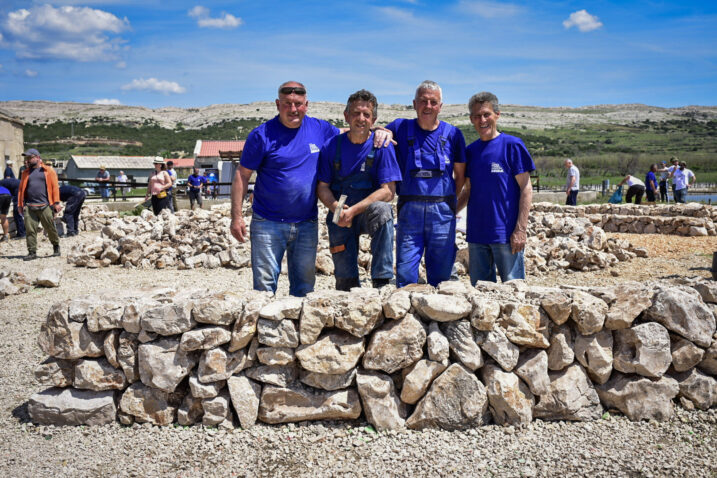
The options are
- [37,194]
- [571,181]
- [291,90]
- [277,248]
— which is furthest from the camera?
[571,181]

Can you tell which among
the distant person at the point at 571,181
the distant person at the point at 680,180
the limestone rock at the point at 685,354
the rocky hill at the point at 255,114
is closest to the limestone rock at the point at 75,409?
the limestone rock at the point at 685,354

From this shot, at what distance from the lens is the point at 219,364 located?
3.39 m

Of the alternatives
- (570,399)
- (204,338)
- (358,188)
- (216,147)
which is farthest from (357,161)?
(216,147)

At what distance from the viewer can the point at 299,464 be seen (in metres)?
3.10

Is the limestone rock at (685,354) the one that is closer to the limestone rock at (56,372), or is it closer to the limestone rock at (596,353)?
the limestone rock at (596,353)

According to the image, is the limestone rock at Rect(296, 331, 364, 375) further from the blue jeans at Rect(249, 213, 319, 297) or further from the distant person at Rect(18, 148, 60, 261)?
the distant person at Rect(18, 148, 60, 261)

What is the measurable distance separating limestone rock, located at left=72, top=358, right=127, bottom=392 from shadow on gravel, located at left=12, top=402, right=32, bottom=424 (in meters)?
0.53

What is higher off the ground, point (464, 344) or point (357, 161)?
point (357, 161)

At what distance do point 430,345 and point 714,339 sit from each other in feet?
6.70

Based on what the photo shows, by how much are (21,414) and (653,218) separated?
14.2 meters

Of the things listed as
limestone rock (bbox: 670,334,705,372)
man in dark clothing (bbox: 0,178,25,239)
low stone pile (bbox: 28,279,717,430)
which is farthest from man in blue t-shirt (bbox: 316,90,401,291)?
man in dark clothing (bbox: 0,178,25,239)

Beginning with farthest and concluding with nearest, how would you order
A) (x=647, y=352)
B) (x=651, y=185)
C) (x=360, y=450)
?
(x=651, y=185)
(x=647, y=352)
(x=360, y=450)

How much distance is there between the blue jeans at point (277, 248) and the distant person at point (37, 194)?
844 cm

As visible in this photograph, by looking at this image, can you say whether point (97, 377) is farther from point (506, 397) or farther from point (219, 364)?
Answer: point (506, 397)
